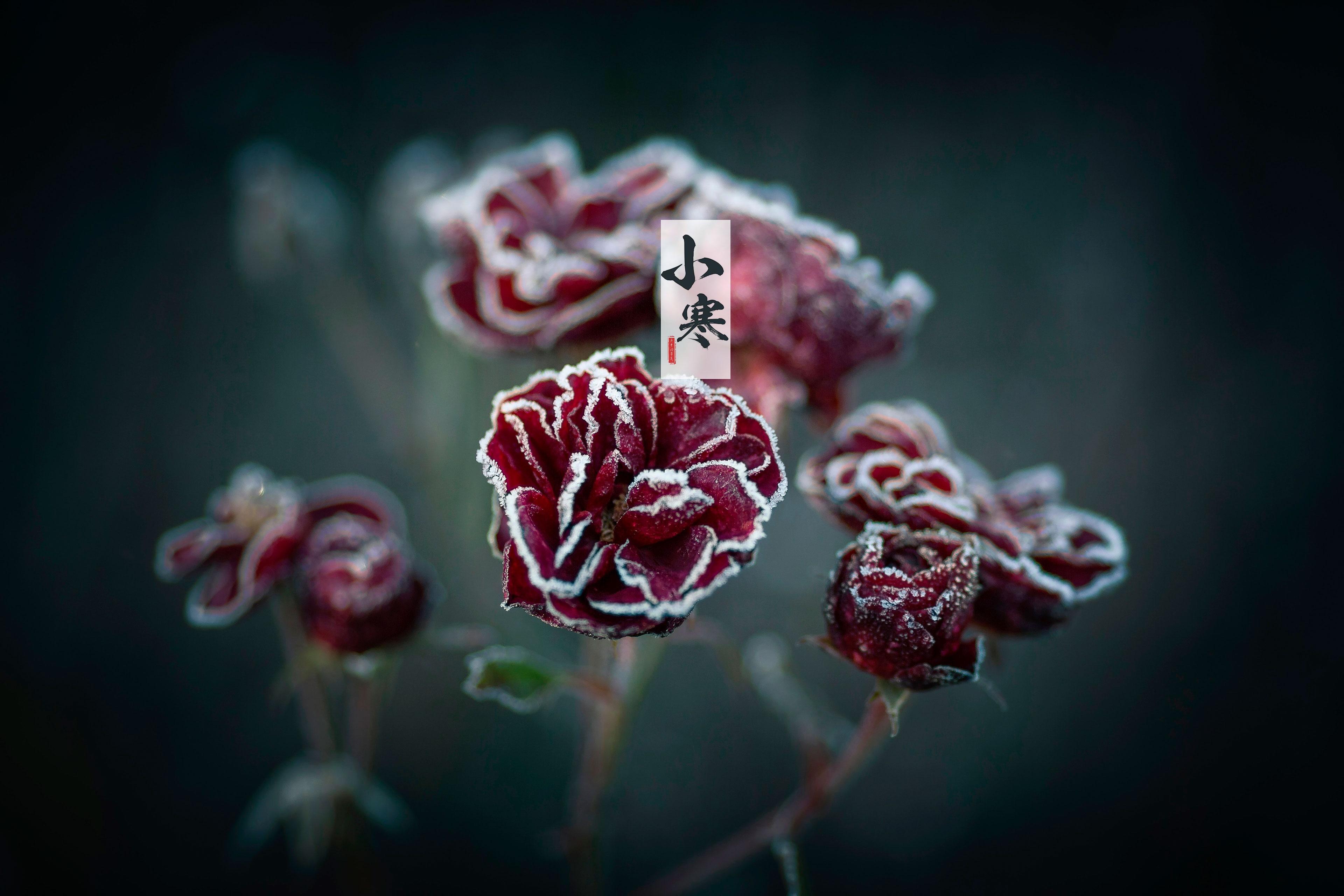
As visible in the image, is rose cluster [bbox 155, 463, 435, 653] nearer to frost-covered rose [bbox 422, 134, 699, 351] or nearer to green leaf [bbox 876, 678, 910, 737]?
frost-covered rose [bbox 422, 134, 699, 351]

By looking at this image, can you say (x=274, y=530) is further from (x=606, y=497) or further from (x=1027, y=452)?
(x=1027, y=452)

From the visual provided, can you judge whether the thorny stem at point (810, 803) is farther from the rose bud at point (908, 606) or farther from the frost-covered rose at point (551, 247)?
the frost-covered rose at point (551, 247)

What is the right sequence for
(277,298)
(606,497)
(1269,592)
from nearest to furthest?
(606,497) < (1269,592) < (277,298)

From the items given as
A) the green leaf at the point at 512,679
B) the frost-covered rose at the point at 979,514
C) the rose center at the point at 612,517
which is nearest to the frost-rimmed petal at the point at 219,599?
the green leaf at the point at 512,679

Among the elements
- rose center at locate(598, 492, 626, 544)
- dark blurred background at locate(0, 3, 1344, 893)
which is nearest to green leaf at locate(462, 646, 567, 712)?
rose center at locate(598, 492, 626, 544)

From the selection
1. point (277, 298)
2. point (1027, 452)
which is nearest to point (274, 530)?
point (277, 298)

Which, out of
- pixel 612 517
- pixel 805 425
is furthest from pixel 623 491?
pixel 805 425
